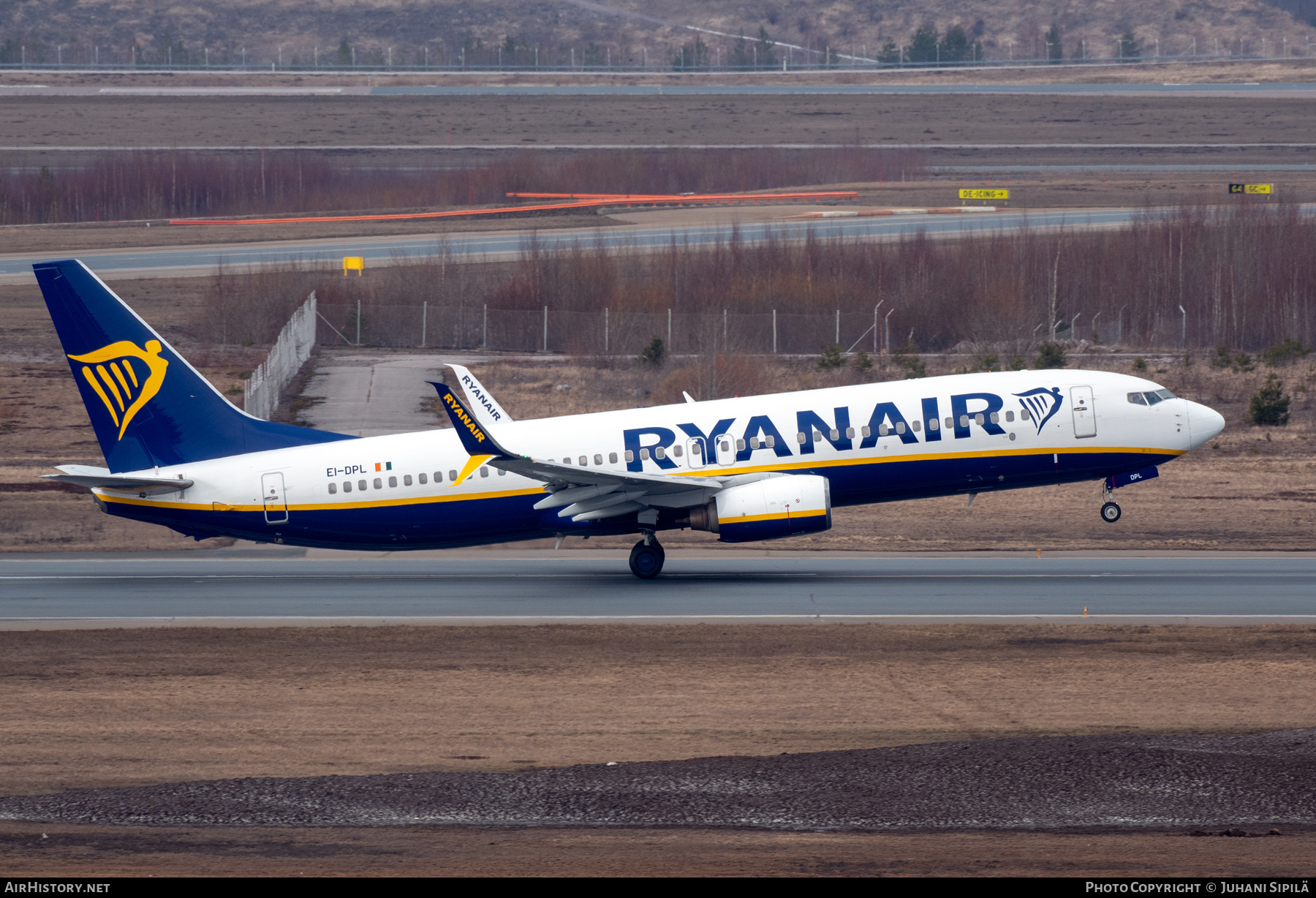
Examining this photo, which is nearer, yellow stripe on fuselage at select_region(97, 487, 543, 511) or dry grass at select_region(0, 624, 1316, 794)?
dry grass at select_region(0, 624, 1316, 794)

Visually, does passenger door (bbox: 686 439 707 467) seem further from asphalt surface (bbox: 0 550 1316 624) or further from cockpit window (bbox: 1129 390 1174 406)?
cockpit window (bbox: 1129 390 1174 406)

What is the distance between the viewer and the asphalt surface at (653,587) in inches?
1166

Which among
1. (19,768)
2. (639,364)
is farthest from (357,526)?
(639,364)

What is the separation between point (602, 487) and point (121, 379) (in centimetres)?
1151

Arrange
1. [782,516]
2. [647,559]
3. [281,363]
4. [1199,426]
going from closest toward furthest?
[782,516] → [647,559] → [1199,426] → [281,363]

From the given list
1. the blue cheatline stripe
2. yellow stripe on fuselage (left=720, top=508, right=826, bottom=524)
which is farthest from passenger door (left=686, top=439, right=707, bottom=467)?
yellow stripe on fuselage (left=720, top=508, right=826, bottom=524)

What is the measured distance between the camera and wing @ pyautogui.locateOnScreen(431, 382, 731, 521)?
31.2 m

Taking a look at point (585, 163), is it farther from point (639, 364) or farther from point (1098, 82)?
point (1098, 82)

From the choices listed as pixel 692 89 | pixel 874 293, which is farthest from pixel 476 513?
pixel 692 89

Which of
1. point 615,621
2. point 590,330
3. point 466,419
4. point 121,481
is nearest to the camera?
point 615,621

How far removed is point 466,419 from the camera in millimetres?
29359

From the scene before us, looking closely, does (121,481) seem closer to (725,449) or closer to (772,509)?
(725,449)

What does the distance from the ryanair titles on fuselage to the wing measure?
0.72 metres

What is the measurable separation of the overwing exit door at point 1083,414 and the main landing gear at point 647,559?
10357mm
